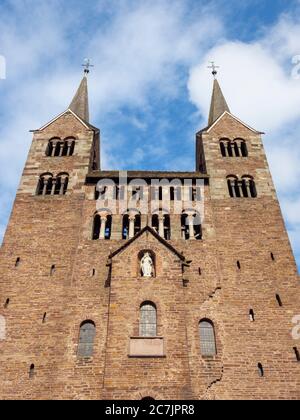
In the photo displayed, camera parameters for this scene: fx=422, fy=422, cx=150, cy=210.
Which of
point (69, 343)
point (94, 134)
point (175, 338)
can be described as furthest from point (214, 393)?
point (94, 134)

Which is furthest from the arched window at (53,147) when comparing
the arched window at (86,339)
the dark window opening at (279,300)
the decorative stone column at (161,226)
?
the dark window opening at (279,300)

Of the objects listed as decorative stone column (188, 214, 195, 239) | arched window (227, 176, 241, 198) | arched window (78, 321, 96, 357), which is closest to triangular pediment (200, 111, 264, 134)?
arched window (227, 176, 241, 198)

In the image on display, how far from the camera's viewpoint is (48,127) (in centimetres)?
2845

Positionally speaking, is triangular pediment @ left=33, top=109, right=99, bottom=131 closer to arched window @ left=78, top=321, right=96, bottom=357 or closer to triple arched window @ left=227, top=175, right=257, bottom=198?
triple arched window @ left=227, top=175, right=257, bottom=198

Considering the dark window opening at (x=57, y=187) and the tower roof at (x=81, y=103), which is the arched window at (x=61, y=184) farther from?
the tower roof at (x=81, y=103)

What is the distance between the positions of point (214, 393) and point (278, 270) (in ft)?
22.3

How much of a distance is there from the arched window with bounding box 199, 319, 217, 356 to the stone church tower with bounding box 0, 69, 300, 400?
5 centimetres

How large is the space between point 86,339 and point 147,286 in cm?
334

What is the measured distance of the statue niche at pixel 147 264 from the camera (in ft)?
61.8

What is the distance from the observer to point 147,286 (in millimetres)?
18203

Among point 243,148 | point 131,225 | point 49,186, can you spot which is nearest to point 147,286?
point 131,225

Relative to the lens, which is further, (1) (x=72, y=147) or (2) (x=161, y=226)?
(1) (x=72, y=147)

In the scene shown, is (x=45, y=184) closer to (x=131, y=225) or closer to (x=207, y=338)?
(x=131, y=225)

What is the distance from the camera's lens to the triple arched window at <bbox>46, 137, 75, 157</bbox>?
87.1 feet
